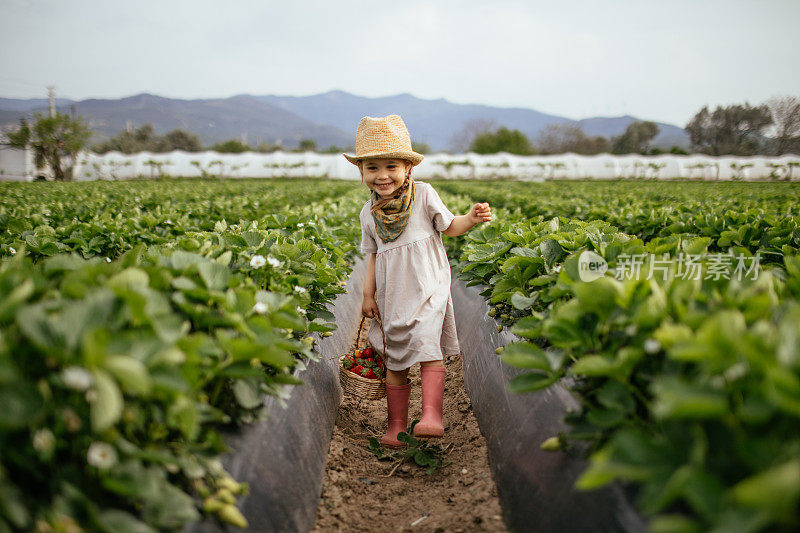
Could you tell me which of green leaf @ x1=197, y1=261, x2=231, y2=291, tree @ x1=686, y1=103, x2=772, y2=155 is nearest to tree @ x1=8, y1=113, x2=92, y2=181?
green leaf @ x1=197, y1=261, x2=231, y2=291

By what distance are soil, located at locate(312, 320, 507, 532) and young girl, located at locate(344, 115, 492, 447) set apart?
24cm

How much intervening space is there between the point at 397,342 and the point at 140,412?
1798 mm

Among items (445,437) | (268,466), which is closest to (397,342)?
(445,437)

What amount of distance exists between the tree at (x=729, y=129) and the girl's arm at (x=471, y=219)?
7528 cm

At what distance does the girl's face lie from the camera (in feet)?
8.88

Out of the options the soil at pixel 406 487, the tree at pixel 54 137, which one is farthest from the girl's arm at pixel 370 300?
the tree at pixel 54 137

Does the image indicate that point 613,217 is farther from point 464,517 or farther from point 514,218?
point 464,517

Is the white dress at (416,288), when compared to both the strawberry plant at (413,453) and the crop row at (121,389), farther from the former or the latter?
the crop row at (121,389)

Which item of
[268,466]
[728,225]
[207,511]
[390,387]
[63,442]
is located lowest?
[390,387]

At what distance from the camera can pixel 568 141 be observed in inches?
2842

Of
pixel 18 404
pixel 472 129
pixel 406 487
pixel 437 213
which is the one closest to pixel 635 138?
pixel 472 129

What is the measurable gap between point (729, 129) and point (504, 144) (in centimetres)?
3290

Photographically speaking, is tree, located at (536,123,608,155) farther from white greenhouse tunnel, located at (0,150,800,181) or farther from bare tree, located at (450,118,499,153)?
white greenhouse tunnel, located at (0,150,800,181)

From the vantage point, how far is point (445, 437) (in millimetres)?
2881
